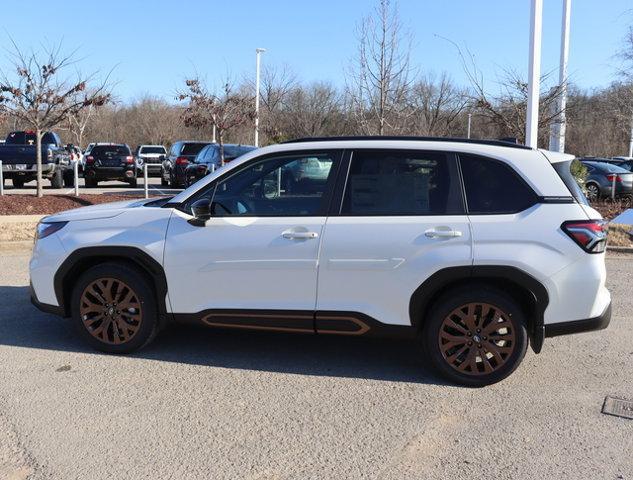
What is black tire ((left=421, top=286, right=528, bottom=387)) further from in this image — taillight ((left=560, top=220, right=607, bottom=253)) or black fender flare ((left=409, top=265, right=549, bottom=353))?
taillight ((left=560, top=220, right=607, bottom=253))

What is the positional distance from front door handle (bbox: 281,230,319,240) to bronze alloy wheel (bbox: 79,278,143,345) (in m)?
1.30

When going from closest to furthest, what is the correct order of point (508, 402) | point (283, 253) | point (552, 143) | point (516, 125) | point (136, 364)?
point (508, 402), point (283, 253), point (136, 364), point (516, 125), point (552, 143)

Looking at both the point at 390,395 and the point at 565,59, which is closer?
the point at 390,395

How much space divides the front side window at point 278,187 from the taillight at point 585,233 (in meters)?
1.67

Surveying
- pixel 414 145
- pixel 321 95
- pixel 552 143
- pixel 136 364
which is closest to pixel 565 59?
pixel 552 143

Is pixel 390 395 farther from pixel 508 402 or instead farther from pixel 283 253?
pixel 283 253

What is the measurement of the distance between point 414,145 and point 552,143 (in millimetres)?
13594

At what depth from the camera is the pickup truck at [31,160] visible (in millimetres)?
17844

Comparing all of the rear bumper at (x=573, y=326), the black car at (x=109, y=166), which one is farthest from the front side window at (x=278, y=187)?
the black car at (x=109, y=166)

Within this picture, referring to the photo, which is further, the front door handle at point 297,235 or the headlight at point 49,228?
the headlight at point 49,228

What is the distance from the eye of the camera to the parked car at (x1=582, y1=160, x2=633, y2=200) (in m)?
19.1

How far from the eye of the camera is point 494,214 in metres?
4.27

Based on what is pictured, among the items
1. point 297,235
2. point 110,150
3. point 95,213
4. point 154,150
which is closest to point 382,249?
point 297,235

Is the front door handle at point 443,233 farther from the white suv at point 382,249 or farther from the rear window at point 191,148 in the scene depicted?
the rear window at point 191,148
